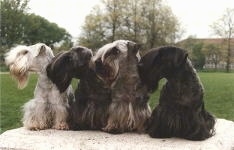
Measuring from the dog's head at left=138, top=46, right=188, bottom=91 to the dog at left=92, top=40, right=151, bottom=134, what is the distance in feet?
0.55

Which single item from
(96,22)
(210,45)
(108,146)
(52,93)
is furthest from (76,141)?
(210,45)

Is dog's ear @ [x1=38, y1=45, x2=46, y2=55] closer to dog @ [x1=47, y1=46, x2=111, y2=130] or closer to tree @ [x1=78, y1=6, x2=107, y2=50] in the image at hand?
dog @ [x1=47, y1=46, x2=111, y2=130]

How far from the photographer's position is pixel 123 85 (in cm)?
419

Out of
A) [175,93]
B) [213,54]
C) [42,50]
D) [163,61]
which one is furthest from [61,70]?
[213,54]

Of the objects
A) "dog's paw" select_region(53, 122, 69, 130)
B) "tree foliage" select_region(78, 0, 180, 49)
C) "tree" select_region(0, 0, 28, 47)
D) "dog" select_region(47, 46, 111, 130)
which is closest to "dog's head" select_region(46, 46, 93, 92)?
"dog" select_region(47, 46, 111, 130)

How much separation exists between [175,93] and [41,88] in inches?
51.1

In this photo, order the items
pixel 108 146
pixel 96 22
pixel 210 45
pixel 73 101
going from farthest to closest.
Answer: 1. pixel 210 45
2. pixel 96 22
3. pixel 73 101
4. pixel 108 146

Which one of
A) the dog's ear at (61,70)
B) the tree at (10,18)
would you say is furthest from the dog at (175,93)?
the tree at (10,18)

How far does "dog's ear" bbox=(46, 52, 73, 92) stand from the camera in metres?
4.24

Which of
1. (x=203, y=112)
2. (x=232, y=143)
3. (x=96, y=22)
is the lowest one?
(x=232, y=143)

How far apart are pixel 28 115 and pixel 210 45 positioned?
3458 centimetres

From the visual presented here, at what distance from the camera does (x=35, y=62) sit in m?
4.49

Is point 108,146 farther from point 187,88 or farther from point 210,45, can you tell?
point 210,45

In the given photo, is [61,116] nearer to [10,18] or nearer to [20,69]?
[20,69]
